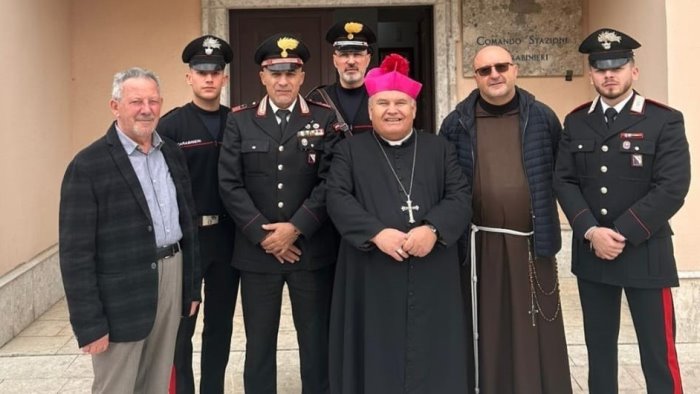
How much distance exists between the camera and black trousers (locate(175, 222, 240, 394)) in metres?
3.41

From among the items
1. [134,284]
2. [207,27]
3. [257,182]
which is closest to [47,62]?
[207,27]

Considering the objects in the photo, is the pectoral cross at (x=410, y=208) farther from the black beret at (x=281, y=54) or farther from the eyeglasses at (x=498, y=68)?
the black beret at (x=281, y=54)

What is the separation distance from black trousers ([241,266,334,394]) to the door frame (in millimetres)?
3742

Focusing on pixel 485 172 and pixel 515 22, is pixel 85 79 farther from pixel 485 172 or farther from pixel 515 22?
pixel 485 172

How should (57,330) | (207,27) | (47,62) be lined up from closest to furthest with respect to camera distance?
(57,330)
(47,62)
(207,27)

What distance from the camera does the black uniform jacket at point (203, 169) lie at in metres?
3.36

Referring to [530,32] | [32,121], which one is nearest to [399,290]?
[32,121]

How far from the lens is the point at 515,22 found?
6.59 meters

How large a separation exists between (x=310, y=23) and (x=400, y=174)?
4329mm

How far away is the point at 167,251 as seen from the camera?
2676mm

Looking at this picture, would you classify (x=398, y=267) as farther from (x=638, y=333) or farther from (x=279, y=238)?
(x=638, y=333)

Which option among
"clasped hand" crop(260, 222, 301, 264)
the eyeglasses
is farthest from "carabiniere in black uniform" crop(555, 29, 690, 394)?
"clasped hand" crop(260, 222, 301, 264)

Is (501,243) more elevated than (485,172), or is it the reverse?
(485,172)

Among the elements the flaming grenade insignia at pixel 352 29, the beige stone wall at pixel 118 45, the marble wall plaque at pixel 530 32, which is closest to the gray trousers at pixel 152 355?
the flaming grenade insignia at pixel 352 29
